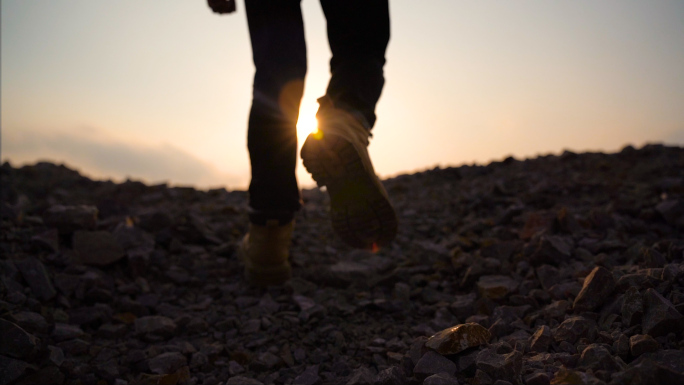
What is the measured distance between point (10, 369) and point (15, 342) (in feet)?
0.40

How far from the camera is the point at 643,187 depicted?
14.4 feet

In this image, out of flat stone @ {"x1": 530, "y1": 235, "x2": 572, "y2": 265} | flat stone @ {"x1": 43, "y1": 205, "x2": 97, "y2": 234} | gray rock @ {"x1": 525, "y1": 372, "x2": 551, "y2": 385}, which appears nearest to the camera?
gray rock @ {"x1": 525, "y1": 372, "x2": 551, "y2": 385}

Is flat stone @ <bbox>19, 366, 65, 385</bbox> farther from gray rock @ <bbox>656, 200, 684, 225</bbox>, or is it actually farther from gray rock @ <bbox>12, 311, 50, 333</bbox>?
gray rock @ <bbox>656, 200, 684, 225</bbox>

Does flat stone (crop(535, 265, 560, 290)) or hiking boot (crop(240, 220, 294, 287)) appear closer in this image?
flat stone (crop(535, 265, 560, 290))

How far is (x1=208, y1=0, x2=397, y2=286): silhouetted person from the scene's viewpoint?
1965 millimetres

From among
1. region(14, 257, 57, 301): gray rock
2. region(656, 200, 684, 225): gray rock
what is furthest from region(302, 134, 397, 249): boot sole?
region(656, 200, 684, 225): gray rock

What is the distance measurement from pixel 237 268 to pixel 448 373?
2076 millimetres

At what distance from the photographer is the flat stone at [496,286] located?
2206 millimetres

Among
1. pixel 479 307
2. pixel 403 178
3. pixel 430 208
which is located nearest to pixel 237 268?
pixel 479 307

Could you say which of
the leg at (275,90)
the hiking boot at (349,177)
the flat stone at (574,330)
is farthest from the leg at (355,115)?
the flat stone at (574,330)

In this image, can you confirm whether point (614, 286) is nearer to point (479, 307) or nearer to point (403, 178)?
point (479, 307)

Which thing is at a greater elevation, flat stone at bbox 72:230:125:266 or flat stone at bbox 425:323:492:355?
flat stone at bbox 72:230:125:266

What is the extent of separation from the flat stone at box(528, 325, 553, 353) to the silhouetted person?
825 millimetres

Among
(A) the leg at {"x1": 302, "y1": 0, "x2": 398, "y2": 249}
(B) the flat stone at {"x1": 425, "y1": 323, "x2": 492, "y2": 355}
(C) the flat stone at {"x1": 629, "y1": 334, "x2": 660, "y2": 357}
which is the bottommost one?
(B) the flat stone at {"x1": 425, "y1": 323, "x2": 492, "y2": 355}
